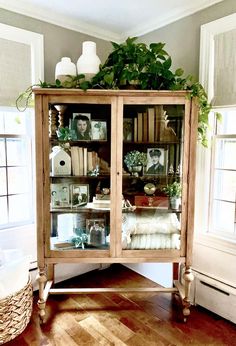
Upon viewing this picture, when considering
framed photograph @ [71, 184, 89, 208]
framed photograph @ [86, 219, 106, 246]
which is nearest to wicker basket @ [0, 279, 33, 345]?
framed photograph @ [86, 219, 106, 246]

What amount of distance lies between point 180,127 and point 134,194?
0.65 metres

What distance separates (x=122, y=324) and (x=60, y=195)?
3.81 feet

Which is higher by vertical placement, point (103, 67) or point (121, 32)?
point (121, 32)

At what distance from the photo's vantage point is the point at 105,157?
7.02ft

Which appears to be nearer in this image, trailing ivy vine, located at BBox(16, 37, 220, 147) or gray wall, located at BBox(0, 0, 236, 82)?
trailing ivy vine, located at BBox(16, 37, 220, 147)

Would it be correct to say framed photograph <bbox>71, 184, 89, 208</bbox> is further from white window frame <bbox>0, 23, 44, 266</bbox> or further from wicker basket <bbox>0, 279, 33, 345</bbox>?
wicker basket <bbox>0, 279, 33, 345</bbox>

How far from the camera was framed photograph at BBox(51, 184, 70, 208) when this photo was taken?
2166mm

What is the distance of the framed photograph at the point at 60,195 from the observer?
7.11 ft

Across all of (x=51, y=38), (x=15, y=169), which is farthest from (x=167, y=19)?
(x=15, y=169)

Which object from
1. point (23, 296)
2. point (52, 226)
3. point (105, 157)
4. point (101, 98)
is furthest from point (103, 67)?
point (23, 296)

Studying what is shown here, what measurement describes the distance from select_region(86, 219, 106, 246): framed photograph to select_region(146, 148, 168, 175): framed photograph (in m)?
0.59

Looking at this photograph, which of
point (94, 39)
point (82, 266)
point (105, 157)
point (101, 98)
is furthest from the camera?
point (82, 266)

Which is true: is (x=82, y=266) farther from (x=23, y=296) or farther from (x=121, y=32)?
(x=121, y=32)

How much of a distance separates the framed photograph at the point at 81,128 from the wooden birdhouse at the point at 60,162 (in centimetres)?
16
